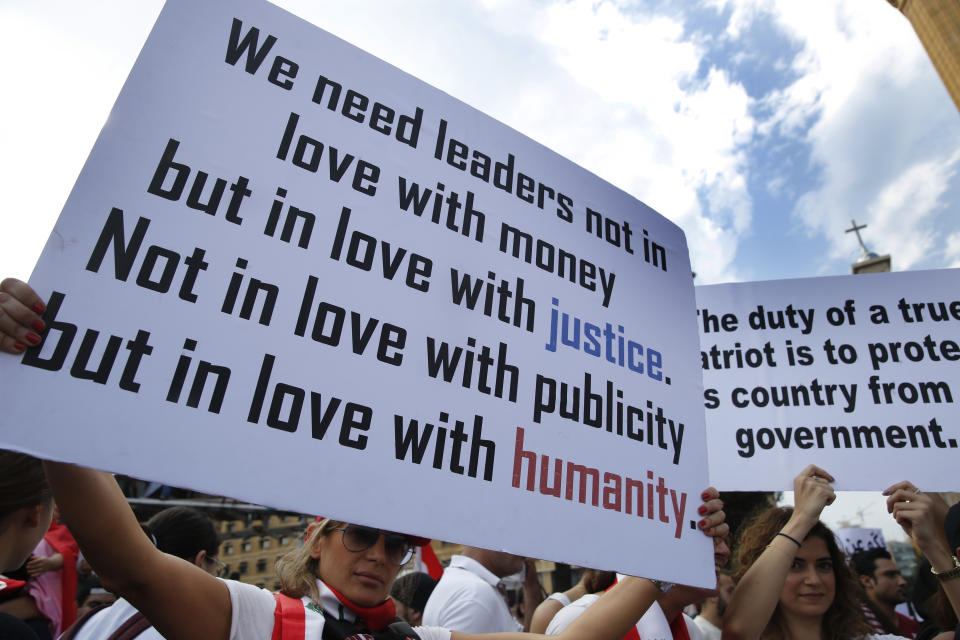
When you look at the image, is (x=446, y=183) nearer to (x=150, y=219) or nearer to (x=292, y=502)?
(x=150, y=219)

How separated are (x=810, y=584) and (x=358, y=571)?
88.3 inches

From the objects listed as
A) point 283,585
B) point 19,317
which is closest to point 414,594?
point 283,585

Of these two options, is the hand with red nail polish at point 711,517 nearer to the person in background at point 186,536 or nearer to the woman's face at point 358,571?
the woman's face at point 358,571

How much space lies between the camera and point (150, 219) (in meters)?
1.41

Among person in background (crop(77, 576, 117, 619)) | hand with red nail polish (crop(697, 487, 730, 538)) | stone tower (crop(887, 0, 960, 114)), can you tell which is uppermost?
stone tower (crop(887, 0, 960, 114))

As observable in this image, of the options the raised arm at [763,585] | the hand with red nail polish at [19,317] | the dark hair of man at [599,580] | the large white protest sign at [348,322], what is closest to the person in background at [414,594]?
the dark hair of man at [599,580]

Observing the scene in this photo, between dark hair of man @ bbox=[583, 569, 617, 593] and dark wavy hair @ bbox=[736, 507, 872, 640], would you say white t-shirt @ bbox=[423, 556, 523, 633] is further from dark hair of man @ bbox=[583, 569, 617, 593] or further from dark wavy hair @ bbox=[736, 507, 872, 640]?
dark wavy hair @ bbox=[736, 507, 872, 640]

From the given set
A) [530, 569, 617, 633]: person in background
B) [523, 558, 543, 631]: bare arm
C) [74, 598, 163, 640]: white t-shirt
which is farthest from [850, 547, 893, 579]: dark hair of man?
[74, 598, 163, 640]: white t-shirt

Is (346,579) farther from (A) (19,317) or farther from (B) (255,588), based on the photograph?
(A) (19,317)

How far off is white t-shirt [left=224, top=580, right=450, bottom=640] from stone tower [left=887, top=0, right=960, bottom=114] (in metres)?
16.7

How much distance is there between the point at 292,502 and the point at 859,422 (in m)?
3.00

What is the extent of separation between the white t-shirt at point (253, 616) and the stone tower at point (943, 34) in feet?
54.6

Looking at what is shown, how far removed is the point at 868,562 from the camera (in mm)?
6727

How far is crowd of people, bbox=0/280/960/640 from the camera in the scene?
1365 millimetres
